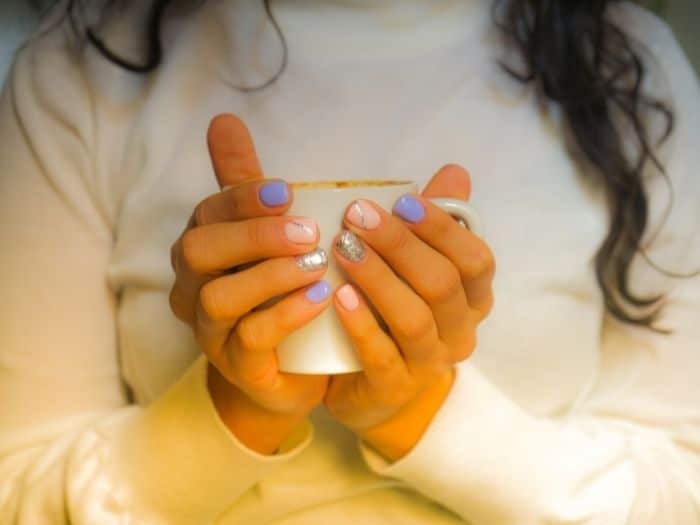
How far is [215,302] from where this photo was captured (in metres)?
0.49

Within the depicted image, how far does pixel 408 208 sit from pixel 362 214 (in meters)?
0.04

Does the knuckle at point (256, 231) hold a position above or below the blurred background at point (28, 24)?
above

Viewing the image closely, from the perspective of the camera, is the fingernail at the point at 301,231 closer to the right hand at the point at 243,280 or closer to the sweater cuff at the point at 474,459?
the right hand at the point at 243,280

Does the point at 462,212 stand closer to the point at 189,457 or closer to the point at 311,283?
the point at 311,283

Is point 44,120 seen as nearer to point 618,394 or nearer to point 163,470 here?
point 163,470

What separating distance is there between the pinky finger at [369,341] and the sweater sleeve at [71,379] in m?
0.14

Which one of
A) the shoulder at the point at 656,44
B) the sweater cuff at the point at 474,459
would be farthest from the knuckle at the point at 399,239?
the shoulder at the point at 656,44

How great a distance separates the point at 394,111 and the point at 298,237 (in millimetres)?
298

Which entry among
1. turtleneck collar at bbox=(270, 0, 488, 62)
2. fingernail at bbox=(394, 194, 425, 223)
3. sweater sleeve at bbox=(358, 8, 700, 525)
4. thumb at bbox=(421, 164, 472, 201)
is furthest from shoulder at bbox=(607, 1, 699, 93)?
fingernail at bbox=(394, 194, 425, 223)

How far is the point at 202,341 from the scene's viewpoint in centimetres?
54

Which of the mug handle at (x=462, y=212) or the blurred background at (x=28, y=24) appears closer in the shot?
the mug handle at (x=462, y=212)

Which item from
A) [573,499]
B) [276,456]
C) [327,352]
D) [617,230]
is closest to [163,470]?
[276,456]

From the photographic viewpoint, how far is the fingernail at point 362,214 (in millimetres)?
458

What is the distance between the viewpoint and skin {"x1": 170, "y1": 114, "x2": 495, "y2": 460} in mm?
476
